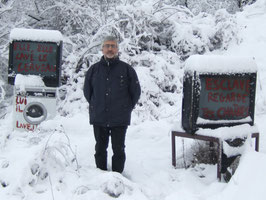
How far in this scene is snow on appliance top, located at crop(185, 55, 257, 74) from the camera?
11.5ft

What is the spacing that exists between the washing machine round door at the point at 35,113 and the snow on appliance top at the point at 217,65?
2648mm

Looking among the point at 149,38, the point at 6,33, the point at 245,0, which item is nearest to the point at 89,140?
the point at 149,38

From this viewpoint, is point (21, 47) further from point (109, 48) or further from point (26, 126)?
point (109, 48)

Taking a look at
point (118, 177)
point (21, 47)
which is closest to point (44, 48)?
point (21, 47)

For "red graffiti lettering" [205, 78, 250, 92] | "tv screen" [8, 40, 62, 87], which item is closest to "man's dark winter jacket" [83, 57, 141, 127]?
"red graffiti lettering" [205, 78, 250, 92]

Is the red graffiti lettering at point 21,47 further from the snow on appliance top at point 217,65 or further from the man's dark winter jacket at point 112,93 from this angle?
the snow on appliance top at point 217,65

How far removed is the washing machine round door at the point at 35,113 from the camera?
5180 millimetres

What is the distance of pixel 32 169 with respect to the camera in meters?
3.24

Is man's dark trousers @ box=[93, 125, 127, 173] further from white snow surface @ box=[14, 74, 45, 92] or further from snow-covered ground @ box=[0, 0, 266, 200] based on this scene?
white snow surface @ box=[14, 74, 45, 92]

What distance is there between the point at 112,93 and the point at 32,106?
2165mm

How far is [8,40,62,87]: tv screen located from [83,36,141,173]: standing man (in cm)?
158

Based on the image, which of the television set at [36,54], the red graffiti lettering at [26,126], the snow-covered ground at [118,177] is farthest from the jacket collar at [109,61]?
the red graffiti lettering at [26,126]

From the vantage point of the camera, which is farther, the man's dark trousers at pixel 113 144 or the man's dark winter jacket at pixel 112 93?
the man's dark trousers at pixel 113 144

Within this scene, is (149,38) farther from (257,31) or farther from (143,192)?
(143,192)
